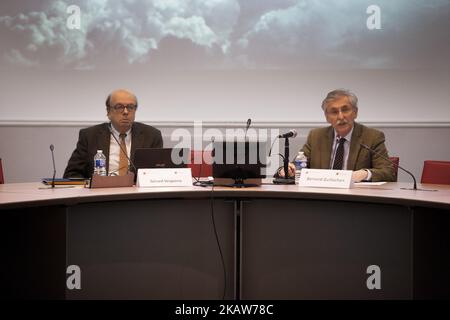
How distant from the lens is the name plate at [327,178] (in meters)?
2.92

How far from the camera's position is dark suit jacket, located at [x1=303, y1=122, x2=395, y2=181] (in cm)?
354

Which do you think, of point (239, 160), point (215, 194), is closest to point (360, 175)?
point (239, 160)

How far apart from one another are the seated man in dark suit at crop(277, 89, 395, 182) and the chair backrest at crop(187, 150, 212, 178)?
62 cm

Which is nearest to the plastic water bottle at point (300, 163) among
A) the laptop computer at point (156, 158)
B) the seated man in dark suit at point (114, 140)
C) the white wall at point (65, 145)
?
the laptop computer at point (156, 158)

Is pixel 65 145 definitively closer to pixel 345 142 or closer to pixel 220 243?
pixel 345 142

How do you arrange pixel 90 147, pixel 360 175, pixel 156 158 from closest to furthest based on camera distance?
pixel 156 158 < pixel 360 175 < pixel 90 147

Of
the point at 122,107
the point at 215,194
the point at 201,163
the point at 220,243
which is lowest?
the point at 220,243

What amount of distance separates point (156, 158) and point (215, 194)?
57 centimetres

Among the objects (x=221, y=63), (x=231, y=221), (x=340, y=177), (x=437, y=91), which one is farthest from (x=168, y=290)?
(x=437, y=91)

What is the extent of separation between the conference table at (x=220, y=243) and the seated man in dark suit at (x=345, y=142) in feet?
2.36

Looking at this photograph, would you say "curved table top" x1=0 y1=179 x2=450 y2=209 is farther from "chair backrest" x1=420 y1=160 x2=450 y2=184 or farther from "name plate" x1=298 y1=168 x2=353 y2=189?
"chair backrest" x1=420 y1=160 x2=450 y2=184

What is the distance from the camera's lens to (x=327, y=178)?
299 cm
